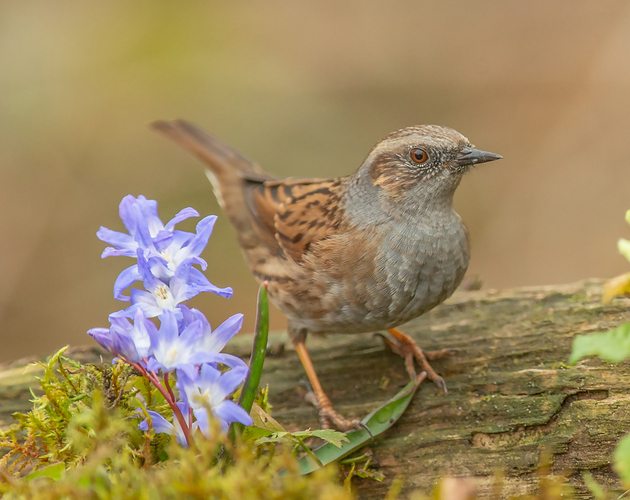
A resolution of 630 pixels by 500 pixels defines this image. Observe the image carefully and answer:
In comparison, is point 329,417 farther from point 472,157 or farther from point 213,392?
point 472,157

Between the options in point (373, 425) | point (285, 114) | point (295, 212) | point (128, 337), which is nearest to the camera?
point (128, 337)

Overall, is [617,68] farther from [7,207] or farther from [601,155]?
[7,207]

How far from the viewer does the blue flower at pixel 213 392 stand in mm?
1898

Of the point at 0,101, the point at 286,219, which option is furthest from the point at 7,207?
the point at 286,219

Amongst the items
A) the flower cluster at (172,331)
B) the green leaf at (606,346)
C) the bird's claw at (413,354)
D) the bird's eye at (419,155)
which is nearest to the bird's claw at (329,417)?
the bird's claw at (413,354)

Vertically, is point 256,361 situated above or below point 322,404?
above

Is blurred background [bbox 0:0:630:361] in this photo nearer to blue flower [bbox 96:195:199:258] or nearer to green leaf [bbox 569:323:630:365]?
blue flower [bbox 96:195:199:258]

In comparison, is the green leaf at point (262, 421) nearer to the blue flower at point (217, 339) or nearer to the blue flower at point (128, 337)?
the blue flower at point (217, 339)

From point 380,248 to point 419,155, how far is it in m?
0.55

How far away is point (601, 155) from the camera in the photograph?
6.54 meters

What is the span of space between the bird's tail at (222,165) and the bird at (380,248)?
0.84 meters

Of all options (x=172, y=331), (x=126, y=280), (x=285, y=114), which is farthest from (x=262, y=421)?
(x=285, y=114)

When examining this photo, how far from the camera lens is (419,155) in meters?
3.41

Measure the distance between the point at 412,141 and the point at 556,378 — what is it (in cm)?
139
